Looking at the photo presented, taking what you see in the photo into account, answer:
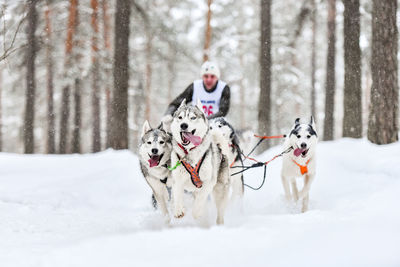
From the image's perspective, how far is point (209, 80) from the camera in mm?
5449

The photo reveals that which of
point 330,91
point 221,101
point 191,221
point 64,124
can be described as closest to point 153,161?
point 191,221

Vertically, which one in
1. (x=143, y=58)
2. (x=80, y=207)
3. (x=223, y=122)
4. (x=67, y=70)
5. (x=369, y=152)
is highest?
(x=143, y=58)

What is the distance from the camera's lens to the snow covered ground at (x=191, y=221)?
2.59m

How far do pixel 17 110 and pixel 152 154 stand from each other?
36.5 m

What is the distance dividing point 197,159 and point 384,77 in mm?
4902

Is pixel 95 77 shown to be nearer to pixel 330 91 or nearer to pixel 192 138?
pixel 330 91

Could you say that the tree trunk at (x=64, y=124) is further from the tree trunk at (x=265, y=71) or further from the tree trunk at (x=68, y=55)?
the tree trunk at (x=265, y=71)

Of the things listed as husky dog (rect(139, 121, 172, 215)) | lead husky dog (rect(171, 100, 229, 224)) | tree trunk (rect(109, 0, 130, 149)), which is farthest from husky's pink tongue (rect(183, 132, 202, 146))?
tree trunk (rect(109, 0, 130, 149))

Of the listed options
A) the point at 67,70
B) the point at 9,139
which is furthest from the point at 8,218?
the point at 9,139

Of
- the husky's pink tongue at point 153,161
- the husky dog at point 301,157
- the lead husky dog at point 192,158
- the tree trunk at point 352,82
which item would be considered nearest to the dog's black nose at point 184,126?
the lead husky dog at point 192,158

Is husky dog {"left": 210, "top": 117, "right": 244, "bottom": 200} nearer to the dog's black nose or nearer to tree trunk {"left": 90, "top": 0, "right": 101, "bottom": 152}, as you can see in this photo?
the dog's black nose

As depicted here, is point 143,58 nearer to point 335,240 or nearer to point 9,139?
point 335,240

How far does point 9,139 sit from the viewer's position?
1563 inches

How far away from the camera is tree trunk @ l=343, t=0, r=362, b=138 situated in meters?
8.65
